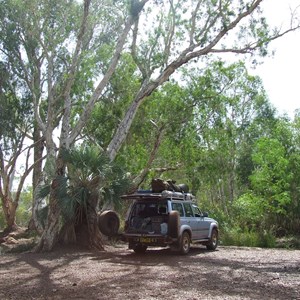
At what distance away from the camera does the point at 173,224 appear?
13.1 m

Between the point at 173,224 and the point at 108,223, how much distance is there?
8.96ft

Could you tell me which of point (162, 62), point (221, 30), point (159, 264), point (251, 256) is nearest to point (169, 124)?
point (162, 62)

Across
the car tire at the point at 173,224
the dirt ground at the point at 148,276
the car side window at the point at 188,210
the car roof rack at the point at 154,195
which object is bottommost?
the dirt ground at the point at 148,276

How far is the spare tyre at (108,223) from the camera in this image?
1473 centimetres

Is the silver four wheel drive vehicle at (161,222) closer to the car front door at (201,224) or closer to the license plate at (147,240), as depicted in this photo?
the license plate at (147,240)

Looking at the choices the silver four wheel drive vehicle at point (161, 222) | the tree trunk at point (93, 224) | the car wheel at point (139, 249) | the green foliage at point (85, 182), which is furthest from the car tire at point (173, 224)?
the tree trunk at point (93, 224)

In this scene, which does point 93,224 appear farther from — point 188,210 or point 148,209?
point 188,210

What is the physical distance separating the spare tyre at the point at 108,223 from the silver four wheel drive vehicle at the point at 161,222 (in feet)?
3.01

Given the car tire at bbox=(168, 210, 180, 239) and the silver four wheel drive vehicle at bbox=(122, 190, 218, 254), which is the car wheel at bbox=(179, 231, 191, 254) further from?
the car tire at bbox=(168, 210, 180, 239)

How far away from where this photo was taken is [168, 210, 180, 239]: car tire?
1314cm

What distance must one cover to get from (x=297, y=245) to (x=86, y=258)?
1020cm

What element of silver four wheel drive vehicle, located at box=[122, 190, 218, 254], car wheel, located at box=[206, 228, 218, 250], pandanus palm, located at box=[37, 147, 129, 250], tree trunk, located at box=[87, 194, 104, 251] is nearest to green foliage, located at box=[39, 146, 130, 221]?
pandanus palm, located at box=[37, 147, 129, 250]

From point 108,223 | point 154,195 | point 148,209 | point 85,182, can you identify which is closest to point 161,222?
point 148,209

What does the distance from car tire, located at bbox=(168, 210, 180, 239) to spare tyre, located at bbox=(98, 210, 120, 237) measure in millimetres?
2424
